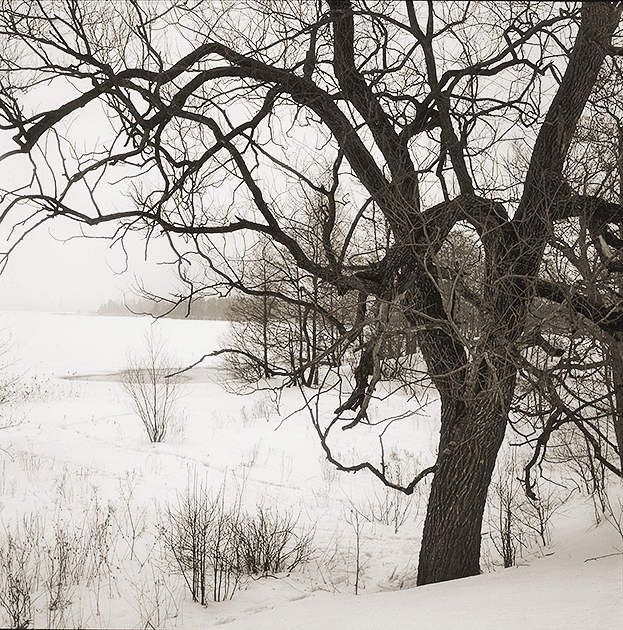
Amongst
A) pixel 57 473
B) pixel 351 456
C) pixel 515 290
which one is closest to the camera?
pixel 515 290

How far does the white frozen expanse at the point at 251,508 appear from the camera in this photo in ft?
10.7

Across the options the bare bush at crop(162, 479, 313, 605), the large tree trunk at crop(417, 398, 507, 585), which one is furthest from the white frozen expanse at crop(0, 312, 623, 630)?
the large tree trunk at crop(417, 398, 507, 585)

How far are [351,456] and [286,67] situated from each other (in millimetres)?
8638

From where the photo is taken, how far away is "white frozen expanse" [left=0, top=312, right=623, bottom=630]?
326 cm

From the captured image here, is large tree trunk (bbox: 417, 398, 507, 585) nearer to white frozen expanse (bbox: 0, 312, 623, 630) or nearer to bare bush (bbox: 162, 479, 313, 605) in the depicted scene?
white frozen expanse (bbox: 0, 312, 623, 630)

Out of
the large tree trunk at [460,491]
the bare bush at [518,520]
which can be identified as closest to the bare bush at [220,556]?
the large tree trunk at [460,491]

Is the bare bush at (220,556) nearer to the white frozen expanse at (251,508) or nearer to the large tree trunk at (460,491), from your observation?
the white frozen expanse at (251,508)

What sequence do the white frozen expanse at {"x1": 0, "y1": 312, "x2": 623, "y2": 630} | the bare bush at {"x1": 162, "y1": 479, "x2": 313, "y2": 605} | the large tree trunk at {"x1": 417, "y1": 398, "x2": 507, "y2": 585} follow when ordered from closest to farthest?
the white frozen expanse at {"x1": 0, "y1": 312, "x2": 623, "y2": 630}, the large tree trunk at {"x1": 417, "y1": 398, "x2": 507, "y2": 585}, the bare bush at {"x1": 162, "y1": 479, "x2": 313, "y2": 605}

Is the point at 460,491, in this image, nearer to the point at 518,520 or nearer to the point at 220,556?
the point at 220,556

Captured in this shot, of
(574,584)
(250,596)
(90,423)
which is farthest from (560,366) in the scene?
(90,423)

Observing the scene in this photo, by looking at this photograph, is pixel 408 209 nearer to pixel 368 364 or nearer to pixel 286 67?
pixel 368 364

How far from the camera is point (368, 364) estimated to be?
4508 mm

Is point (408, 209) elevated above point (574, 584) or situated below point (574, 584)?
above

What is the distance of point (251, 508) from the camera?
8203 mm
